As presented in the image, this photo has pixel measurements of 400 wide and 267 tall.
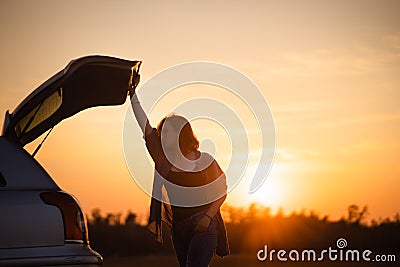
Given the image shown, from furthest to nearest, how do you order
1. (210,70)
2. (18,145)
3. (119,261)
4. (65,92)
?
(119,261) → (210,70) → (65,92) → (18,145)

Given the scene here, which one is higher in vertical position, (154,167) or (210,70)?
(210,70)

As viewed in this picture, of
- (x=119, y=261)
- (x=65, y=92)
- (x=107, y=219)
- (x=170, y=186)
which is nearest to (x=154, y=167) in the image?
(x=170, y=186)

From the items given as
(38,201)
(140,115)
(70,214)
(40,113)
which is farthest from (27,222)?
(140,115)

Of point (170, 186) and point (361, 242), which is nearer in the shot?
point (170, 186)

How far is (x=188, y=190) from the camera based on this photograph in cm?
920

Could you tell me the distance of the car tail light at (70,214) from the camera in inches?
300

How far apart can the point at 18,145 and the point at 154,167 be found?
1.74 m

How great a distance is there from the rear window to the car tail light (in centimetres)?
92

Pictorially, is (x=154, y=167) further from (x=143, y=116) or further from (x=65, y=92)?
(x=65, y=92)

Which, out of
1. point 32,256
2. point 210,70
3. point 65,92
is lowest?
point 32,256

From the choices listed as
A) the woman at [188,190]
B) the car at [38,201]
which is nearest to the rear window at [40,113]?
the car at [38,201]

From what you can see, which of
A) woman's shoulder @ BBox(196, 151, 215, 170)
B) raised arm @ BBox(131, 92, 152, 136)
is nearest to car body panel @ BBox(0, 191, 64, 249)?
woman's shoulder @ BBox(196, 151, 215, 170)

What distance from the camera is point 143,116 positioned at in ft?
31.4

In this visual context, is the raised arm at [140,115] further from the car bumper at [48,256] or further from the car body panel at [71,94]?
the car bumper at [48,256]
